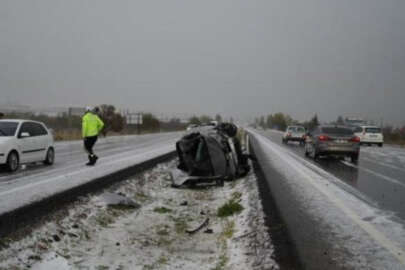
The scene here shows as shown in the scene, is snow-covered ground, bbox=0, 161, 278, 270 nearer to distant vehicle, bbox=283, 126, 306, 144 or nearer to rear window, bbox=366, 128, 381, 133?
distant vehicle, bbox=283, 126, 306, 144

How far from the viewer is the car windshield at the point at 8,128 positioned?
12.6 m

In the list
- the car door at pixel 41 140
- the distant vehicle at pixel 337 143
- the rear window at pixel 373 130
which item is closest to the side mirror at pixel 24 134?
the car door at pixel 41 140

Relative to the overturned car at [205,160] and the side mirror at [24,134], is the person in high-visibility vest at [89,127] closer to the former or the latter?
the side mirror at [24,134]

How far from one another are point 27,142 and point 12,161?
1093 millimetres

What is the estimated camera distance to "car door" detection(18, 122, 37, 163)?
1270 cm

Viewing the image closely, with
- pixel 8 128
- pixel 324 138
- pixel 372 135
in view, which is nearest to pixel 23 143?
Answer: pixel 8 128

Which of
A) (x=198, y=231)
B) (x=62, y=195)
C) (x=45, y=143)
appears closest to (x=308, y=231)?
(x=198, y=231)

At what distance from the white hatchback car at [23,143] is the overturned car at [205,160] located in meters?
4.91

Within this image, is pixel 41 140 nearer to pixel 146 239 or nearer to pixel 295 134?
pixel 146 239

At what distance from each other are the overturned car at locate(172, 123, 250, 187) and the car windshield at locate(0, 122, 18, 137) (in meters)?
5.34

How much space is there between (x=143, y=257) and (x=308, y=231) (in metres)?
2.51

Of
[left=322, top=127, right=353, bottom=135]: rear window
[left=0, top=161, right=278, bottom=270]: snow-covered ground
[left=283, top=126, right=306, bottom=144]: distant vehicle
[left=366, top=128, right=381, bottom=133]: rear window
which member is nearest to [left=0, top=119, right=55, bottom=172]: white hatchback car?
[left=0, top=161, right=278, bottom=270]: snow-covered ground

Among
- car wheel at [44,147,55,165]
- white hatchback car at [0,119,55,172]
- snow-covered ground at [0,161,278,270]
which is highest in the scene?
white hatchback car at [0,119,55,172]

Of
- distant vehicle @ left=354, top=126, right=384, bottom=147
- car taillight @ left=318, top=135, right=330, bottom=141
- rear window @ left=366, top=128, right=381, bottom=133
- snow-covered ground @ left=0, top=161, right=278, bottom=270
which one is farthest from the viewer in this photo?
rear window @ left=366, top=128, right=381, bottom=133
